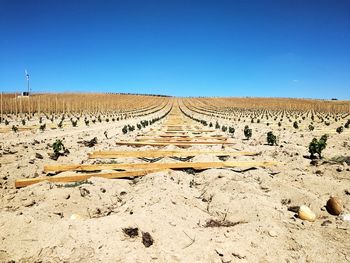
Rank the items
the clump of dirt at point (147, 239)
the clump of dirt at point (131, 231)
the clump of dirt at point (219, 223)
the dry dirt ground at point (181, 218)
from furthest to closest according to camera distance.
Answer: the clump of dirt at point (219, 223) → the clump of dirt at point (131, 231) → the clump of dirt at point (147, 239) → the dry dirt ground at point (181, 218)

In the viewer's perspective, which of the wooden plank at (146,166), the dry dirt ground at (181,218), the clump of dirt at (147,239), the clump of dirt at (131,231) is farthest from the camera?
the wooden plank at (146,166)

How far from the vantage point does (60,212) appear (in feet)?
14.2

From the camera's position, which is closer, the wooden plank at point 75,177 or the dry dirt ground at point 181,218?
the dry dirt ground at point 181,218

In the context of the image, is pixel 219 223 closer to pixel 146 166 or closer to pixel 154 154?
pixel 146 166

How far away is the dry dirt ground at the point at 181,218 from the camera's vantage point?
3162 mm

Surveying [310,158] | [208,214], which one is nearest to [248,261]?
[208,214]

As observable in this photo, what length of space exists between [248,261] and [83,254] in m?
Answer: 1.55

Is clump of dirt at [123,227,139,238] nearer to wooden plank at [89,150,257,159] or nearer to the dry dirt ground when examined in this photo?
the dry dirt ground

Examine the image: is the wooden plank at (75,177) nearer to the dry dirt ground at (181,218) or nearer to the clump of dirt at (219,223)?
the dry dirt ground at (181,218)

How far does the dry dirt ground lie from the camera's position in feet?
10.4

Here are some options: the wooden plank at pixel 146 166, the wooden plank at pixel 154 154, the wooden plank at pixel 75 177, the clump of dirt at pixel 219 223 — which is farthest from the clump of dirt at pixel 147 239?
the wooden plank at pixel 154 154

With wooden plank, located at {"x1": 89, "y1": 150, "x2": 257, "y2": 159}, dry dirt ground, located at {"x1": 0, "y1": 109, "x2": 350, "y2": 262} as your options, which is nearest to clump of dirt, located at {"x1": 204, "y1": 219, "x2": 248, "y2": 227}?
dry dirt ground, located at {"x1": 0, "y1": 109, "x2": 350, "y2": 262}

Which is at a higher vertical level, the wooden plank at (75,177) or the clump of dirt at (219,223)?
the clump of dirt at (219,223)

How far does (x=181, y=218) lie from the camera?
4051 mm
